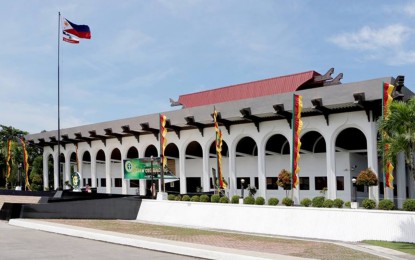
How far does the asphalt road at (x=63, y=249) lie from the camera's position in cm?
1326

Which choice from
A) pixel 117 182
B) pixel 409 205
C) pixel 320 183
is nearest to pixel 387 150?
pixel 409 205

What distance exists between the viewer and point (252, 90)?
161 ft

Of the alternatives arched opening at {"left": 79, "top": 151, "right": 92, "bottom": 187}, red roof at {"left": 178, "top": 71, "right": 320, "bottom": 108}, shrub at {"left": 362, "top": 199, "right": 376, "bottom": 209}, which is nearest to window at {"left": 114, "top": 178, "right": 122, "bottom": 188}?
arched opening at {"left": 79, "top": 151, "right": 92, "bottom": 187}

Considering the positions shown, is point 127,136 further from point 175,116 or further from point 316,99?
point 316,99

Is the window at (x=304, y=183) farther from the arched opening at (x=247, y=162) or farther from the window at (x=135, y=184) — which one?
the window at (x=135, y=184)

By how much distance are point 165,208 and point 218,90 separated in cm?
2254

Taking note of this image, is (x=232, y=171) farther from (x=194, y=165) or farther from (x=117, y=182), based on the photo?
(x=117, y=182)

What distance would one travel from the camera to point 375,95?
29844 mm

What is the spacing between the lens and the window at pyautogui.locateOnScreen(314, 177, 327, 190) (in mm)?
38031

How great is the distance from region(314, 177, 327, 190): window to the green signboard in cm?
1348

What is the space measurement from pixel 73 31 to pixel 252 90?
19.2 metres

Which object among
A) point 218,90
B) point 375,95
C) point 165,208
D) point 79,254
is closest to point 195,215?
point 165,208

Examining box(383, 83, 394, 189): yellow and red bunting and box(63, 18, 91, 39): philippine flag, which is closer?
box(383, 83, 394, 189): yellow and red bunting

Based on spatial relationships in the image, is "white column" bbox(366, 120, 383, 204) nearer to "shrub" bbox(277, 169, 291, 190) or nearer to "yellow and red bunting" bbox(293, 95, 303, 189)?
"shrub" bbox(277, 169, 291, 190)
